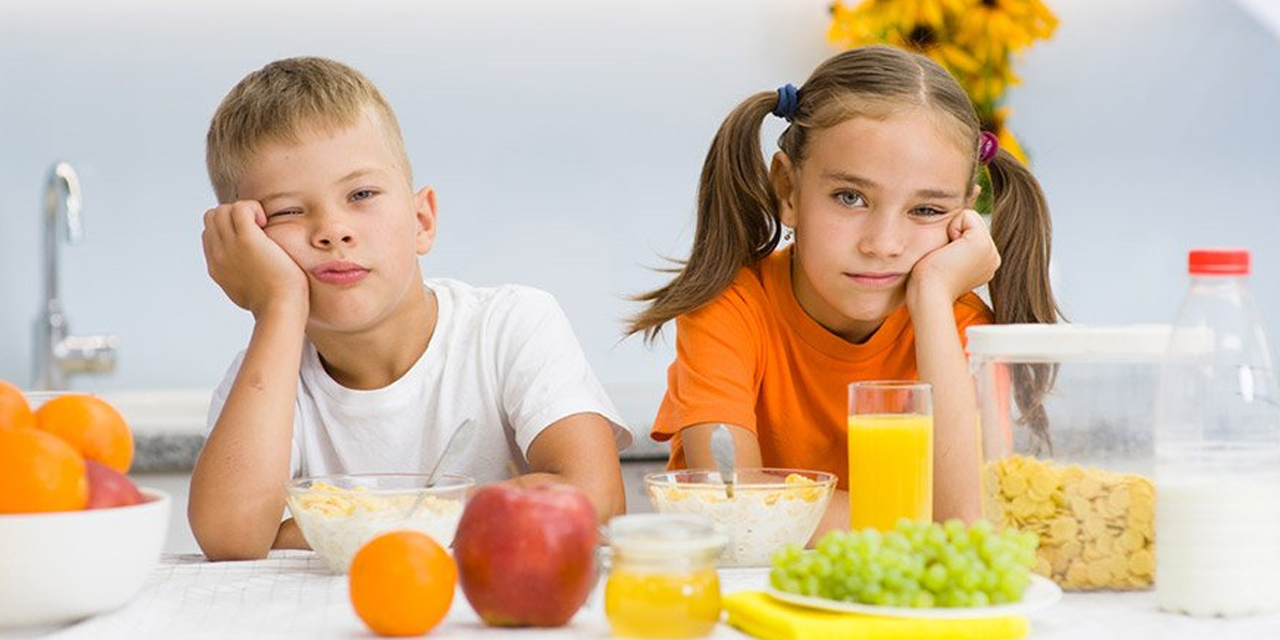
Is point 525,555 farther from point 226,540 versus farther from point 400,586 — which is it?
point 226,540

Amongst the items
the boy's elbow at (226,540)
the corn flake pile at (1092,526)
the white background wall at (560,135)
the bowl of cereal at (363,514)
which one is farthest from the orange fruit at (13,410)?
the white background wall at (560,135)

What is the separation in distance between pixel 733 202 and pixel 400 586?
3.13 feet

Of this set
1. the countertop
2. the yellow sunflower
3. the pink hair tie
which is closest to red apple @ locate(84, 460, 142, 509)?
the pink hair tie

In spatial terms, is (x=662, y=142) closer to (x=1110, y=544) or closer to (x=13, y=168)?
(x=13, y=168)

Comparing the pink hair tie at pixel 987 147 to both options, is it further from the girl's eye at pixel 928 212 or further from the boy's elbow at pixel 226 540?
the boy's elbow at pixel 226 540

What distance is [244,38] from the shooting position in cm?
313

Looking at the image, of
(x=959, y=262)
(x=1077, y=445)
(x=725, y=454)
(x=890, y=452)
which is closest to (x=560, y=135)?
(x=959, y=262)

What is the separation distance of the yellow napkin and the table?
0.06 ft

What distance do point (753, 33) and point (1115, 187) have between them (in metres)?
0.79

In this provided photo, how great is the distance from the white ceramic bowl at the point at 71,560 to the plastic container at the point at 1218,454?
0.70 metres

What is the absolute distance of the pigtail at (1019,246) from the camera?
1909 millimetres

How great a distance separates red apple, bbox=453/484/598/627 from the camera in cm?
104

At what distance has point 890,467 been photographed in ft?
4.50

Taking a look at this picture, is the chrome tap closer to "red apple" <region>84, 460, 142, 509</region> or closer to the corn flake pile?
"red apple" <region>84, 460, 142, 509</region>
